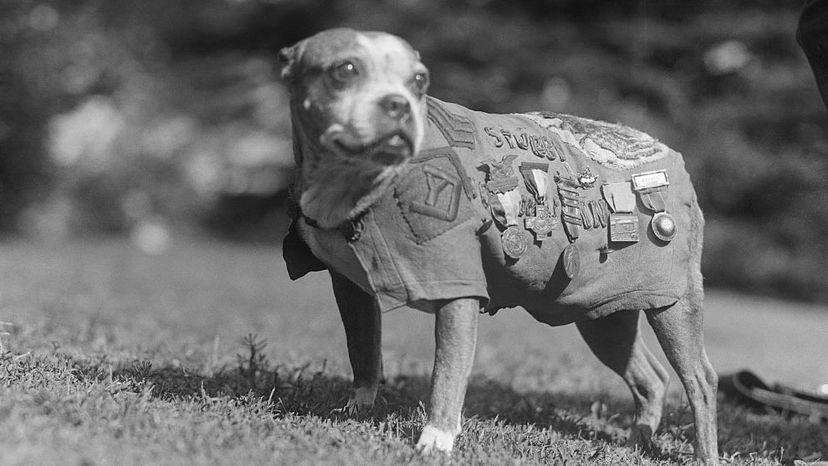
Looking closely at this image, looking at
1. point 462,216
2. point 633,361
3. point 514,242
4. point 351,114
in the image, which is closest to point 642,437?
point 633,361

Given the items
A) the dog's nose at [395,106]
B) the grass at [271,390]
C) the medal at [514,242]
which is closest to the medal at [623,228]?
the medal at [514,242]

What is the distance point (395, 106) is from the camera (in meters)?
3.18

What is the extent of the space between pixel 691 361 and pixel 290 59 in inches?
79.8

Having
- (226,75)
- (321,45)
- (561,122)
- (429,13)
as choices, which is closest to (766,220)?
(429,13)

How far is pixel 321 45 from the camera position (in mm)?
3346

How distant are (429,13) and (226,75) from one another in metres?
5.41

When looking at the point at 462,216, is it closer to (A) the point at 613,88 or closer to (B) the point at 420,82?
(B) the point at 420,82

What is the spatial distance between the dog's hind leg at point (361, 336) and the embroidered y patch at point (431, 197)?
Result: 2.45ft

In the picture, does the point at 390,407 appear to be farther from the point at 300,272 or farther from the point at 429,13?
the point at 429,13

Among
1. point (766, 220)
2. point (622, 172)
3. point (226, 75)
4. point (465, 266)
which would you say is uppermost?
point (226, 75)

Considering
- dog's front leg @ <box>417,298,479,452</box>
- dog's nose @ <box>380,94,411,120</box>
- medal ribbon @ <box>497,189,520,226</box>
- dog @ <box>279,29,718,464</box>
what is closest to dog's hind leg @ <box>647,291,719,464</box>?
dog @ <box>279,29,718,464</box>

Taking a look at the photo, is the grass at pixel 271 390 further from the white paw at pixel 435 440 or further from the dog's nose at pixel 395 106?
the dog's nose at pixel 395 106

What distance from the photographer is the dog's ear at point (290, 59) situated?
344 centimetres

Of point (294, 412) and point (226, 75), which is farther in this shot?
point (226, 75)
